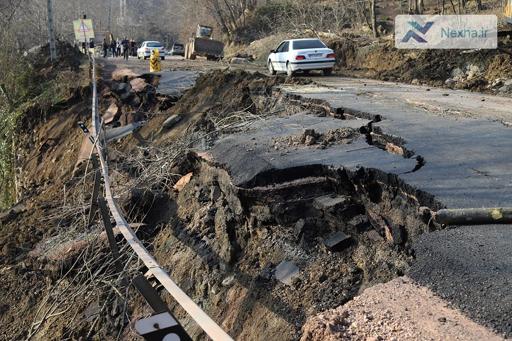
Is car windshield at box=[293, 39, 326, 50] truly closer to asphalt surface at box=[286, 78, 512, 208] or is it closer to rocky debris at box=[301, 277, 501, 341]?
asphalt surface at box=[286, 78, 512, 208]

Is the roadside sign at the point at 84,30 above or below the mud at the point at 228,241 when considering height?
above

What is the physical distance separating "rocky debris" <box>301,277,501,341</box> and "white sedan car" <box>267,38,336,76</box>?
17.2m

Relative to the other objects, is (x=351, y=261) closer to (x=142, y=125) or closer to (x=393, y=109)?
(x=393, y=109)

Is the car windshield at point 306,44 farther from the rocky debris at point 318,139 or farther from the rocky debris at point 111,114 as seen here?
the rocky debris at point 318,139

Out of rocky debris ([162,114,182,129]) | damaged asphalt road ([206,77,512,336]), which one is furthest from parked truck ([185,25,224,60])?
A: damaged asphalt road ([206,77,512,336])

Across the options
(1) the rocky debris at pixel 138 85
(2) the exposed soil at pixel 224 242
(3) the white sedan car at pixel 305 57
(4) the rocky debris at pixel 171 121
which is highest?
(3) the white sedan car at pixel 305 57

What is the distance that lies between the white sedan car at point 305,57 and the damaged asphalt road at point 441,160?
8.24 meters

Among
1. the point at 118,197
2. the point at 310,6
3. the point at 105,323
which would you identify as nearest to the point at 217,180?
the point at 118,197

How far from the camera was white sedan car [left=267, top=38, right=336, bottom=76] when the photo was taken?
20.0 metres

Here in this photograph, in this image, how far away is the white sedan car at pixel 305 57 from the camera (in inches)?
787
